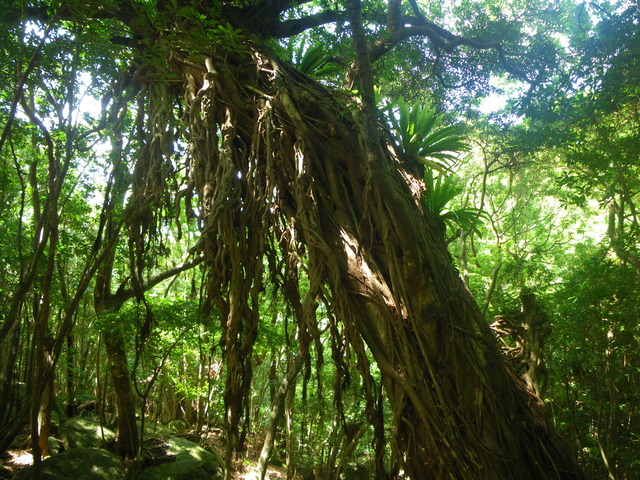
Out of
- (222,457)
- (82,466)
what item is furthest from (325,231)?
(222,457)

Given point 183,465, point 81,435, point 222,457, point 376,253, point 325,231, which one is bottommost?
point 222,457

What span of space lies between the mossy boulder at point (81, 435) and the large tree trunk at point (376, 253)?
15.2 ft

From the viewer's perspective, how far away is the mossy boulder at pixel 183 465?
4.63 meters

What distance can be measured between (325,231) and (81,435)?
5156 millimetres

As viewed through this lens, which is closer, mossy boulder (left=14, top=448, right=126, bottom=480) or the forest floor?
mossy boulder (left=14, top=448, right=126, bottom=480)

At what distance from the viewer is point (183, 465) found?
4.84 meters

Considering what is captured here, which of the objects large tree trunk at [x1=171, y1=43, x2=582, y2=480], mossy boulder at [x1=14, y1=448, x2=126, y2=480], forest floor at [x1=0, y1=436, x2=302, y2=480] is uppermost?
large tree trunk at [x1=171, y1=43, x2=582, y2=480]

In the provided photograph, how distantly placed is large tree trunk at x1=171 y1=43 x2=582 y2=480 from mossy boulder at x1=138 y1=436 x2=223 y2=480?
12.2 ft

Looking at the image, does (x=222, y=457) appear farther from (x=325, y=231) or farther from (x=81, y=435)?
(x=325, y=231)

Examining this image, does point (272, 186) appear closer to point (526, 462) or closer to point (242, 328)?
point (242, 328)

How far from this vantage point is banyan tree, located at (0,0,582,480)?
1.79 metres

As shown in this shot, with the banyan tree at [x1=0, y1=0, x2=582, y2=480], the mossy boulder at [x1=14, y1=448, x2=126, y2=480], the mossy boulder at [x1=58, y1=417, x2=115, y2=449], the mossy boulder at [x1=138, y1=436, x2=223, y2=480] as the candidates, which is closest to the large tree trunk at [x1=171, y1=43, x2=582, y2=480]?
the banyan tree at [x1=0, y1=0, x2=582, y2=480]

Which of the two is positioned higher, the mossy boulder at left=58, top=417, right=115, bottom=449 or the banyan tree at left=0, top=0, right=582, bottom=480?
the banyan tree at left=0, top=0, right=582, bottom=480

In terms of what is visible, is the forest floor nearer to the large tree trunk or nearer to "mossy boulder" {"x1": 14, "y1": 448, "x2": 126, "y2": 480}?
"mossy boulder" {"x1": 14, "y1": 448, "x2": 126, "y2": 480}
